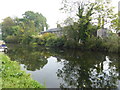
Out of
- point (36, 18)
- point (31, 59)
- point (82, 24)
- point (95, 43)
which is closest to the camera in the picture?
point (31, 59)

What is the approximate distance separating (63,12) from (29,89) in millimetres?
25809

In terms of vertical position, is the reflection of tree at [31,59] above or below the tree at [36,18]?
below

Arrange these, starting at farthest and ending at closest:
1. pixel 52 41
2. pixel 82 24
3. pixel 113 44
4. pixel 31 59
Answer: pixel 52 41 < pixel 82 24 < pixel 113 44 < pixel 31 59

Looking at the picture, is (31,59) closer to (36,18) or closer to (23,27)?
(23,27)

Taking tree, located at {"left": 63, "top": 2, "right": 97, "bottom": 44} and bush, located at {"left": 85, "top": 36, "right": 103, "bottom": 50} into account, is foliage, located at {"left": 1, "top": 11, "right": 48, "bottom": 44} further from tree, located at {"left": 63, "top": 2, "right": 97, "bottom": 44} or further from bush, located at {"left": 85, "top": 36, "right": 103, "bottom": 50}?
bush, located at {"left": 85, "top": 36, "right": 103, "bottom": 50}

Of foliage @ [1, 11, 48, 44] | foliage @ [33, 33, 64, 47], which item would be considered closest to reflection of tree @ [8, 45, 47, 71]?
foliage @ [33, 33, 64, 47]

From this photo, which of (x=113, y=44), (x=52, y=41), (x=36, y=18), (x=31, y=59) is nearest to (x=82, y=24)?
(x=113, y=44)

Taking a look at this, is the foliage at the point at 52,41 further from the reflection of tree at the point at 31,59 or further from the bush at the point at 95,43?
the reflection of tree at the point at 31,59

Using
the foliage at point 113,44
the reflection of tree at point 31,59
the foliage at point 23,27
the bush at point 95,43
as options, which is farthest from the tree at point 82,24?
the foliage at point 23,27

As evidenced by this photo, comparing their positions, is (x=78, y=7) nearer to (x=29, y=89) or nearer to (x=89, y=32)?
(x=89, y=32)

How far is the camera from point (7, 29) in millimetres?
62875

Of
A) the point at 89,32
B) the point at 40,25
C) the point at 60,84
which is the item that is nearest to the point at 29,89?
the point at 60,84

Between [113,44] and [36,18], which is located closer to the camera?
[113,44]

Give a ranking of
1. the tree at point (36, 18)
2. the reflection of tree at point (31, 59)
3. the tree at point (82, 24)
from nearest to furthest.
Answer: the reflection of tree at point (31, 59) → the tree at point (82, 24) → the tree at point (36, 18)
